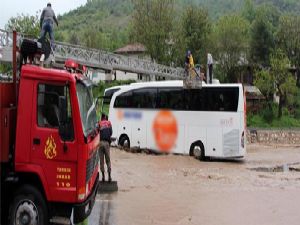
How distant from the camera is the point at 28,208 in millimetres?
9422

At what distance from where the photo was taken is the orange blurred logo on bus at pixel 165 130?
27703 mm

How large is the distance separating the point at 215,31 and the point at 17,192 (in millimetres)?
57749

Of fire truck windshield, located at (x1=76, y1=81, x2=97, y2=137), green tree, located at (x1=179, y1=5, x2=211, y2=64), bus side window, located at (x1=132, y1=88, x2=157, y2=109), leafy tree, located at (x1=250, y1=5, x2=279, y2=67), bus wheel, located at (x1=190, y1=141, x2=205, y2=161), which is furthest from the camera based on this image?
leafy tree, located at (x1=250, y1=5, x2=279, y2=67)

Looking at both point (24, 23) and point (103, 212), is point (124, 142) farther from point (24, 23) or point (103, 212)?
point (24, 23)

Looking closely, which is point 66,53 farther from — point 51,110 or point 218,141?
point 51,110

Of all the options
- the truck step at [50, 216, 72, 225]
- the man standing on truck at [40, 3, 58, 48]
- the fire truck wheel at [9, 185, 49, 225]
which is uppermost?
the man standing on truck at [40, 3, 58, 48]

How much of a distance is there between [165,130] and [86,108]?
1839 centimetres

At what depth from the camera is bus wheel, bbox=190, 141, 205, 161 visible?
87.9 ft

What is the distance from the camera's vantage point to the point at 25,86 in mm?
9422

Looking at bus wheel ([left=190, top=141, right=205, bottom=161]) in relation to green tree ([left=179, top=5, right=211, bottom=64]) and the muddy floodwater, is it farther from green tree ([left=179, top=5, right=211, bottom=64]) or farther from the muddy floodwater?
green tree ([left=179, top=5, right=211, bottom=64])

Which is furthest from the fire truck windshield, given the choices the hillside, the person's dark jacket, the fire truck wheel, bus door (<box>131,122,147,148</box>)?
the hillside

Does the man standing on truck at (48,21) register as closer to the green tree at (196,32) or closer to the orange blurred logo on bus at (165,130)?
the orange blurred logo on bus at (165,130)

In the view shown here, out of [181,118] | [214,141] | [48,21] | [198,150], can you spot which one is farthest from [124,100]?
[48,21]

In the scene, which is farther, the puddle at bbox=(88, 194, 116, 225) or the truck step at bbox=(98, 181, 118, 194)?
the truck step at bbox=(98, 181, 118, 194)
